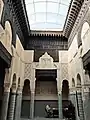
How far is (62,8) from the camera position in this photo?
10.5 meters

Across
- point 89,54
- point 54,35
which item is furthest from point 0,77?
point 54,35

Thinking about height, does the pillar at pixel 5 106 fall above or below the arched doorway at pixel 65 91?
below

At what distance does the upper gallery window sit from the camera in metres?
10.2

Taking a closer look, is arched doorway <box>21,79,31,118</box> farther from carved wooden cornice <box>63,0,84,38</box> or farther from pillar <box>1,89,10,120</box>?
carved wooden cornice <box>63,0,84,38</box>

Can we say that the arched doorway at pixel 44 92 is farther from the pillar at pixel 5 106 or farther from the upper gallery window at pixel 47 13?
the pillar at pixel 5 106

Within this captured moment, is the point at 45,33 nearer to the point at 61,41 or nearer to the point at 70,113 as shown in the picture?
the point at 61,41

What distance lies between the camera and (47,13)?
11320mm

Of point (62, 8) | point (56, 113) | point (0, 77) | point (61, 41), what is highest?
point (62, 8)

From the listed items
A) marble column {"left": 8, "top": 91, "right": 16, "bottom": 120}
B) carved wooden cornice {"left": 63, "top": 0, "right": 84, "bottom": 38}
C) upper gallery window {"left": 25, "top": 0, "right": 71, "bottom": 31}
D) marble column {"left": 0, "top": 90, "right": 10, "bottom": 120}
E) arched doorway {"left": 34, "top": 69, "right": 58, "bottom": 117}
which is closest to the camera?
marble column {"left": 0, "top": 90, "right": 10, "bottom": 120}

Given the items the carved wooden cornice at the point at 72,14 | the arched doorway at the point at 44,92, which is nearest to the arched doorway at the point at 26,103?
the arched doorway at the point at 44,92

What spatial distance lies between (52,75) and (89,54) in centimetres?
584

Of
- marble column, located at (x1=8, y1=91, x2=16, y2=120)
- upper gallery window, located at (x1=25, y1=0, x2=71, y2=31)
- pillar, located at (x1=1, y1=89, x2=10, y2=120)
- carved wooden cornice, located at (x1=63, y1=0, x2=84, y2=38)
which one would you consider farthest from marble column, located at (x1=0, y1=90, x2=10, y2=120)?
upper gallery window, located at (x1=25, y1=0, x2=71, y2=31)

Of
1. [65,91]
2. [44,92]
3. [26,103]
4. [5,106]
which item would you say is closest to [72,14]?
[5,106]

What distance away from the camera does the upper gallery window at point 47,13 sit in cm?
1024
